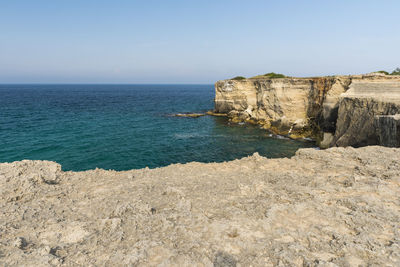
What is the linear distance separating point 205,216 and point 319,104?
129 feet

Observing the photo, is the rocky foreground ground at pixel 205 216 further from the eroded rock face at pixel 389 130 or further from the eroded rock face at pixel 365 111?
the eroded rock face at pixel 365 111

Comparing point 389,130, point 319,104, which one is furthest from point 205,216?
point 319,104

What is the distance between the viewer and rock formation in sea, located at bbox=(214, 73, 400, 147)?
2156 cm

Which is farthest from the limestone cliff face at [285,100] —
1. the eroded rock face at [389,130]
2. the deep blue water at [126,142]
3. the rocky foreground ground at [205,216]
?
the rocky foreground ground at [205,216]

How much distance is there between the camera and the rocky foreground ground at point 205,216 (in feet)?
15.1

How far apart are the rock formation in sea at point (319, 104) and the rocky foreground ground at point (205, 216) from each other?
14083 mm

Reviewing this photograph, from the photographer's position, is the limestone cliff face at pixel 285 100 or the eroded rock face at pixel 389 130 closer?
the eroded rock face at pixel 389 130

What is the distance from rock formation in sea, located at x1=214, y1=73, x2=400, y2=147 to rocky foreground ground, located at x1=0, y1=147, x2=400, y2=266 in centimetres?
1408

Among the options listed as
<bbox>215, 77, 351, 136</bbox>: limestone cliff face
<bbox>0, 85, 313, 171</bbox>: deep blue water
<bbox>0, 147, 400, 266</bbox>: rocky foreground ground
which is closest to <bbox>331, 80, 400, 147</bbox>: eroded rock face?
<bbox>215, 77, 351, 136</bbox>: limestone cliff face

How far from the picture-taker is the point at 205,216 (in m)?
6.12

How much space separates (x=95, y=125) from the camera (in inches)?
1667

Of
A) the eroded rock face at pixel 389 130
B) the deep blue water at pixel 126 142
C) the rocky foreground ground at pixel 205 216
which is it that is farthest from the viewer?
the deep blue water at pixel 126 142

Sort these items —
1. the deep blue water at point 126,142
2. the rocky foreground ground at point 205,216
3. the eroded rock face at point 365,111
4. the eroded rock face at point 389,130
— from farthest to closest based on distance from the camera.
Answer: the deep blue water at point 126,142
the eroded rock face at point 365,111
the eroded rock face at point 389,130
the rocky foreground ground at point 205,216

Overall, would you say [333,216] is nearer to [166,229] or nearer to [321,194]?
[321,194]
